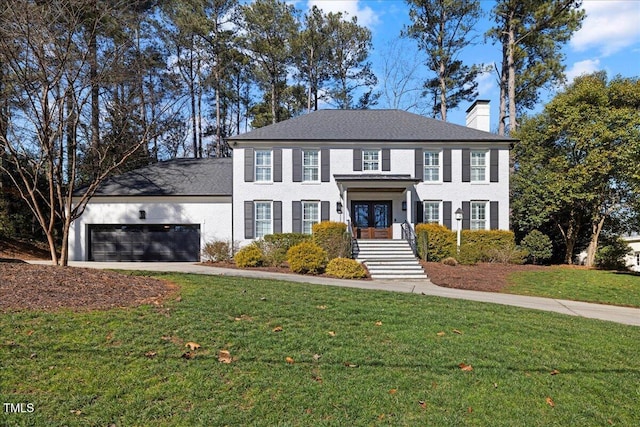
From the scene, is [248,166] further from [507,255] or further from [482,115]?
[482,115]

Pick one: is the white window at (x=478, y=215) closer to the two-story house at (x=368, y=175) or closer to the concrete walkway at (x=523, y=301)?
the two-story house at (x=368, y=175)

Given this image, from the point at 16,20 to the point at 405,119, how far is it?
15998mm

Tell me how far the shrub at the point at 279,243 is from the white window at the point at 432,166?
6362 millimetres

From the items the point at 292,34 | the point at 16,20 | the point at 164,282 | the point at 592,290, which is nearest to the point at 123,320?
the point at 164,282

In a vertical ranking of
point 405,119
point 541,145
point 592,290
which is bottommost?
point 592,290

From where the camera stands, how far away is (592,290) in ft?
36.0

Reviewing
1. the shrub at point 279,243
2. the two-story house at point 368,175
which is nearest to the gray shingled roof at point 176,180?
the two-story house at point 368,175

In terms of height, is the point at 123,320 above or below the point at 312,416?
above

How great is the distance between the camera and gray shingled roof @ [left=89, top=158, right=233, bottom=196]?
1825cm

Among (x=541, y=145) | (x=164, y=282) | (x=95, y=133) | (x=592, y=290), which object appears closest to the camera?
(x=164, y=282)

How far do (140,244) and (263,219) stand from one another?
5.73 m

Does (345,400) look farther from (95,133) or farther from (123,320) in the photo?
(95,133)

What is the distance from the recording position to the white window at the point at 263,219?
58.4 ft

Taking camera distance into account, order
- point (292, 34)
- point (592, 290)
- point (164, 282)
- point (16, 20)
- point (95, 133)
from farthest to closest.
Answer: point (292, 34) → point (95, 133) → point (592, 290) → point (16, 20) → point (164, 282)
